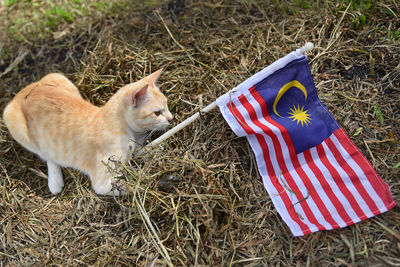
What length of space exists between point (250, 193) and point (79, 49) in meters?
2.71

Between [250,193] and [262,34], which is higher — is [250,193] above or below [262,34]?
below

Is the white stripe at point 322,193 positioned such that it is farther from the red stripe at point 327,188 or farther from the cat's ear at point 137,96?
the cat's ear at point 137,96

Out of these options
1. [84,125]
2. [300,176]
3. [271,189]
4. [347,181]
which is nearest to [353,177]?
[347,181]

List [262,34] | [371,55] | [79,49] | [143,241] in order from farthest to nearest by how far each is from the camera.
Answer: [79,49], [262,34], [371,55], [143,241]

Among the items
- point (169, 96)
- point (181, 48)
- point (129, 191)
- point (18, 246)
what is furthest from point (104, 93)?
point (18, 246)

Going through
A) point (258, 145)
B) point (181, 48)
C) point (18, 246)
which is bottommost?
point (18, 246)

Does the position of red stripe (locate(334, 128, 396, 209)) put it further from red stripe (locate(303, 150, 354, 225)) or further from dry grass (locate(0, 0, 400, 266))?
red stripe (locate(303, 150, 354, 225))

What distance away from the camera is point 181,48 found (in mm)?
3412

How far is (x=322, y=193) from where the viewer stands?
2.32 meters

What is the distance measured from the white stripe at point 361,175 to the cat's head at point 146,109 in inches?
54.1

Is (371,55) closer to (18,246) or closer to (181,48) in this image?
(181,48)

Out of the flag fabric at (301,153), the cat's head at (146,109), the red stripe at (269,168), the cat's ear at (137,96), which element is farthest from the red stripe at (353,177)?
the cat's ear at (137,96)

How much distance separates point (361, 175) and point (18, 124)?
9.79ft

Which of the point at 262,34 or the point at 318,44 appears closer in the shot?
the point at 318,44
